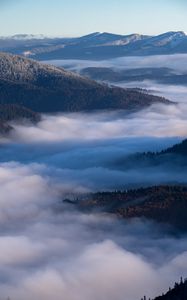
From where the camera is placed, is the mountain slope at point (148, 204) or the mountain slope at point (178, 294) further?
the mountain slope at point (148, 204)

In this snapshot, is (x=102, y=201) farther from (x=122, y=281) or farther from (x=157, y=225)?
(x=122, y=281)

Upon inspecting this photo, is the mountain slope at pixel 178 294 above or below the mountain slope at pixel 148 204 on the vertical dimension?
below

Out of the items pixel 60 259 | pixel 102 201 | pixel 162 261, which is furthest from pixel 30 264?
pixel 102 201

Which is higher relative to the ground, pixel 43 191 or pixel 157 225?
pixel 43 191

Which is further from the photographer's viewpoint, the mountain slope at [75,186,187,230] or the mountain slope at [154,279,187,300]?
the mountain slope at [75,186,187,230]

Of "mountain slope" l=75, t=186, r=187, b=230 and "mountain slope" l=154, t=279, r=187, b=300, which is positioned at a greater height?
"mountain slope" l=75, t=186, r=187, b=230

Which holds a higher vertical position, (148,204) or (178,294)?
(148,204)

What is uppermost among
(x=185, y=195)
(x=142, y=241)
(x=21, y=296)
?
(x=185, y=195)

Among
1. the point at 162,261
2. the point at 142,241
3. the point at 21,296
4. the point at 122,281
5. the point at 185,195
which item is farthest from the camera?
the point at 185,195

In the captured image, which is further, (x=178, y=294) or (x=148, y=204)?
(x=148, y=204)

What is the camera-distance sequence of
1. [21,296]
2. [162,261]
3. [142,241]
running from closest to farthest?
1. [21,296]
2. [162,261]
3. [142,241]

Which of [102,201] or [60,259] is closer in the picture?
[60,259]
